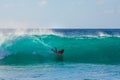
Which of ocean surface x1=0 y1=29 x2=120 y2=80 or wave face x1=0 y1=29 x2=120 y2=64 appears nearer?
ocean surface x1=0 y1=29 x2=120 y2=80

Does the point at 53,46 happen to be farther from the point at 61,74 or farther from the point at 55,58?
the point at 61,74

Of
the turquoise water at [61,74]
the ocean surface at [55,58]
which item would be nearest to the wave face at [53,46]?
the ocean surface at [55,58]

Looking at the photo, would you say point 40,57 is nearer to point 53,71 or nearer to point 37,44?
point 37,44

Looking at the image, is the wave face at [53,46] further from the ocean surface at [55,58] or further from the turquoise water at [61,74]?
the turquoise water at [61,74]

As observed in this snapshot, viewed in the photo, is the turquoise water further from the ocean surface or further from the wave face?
the wave face

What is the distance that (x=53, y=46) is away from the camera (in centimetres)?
2452

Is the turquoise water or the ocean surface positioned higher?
the ocean surface

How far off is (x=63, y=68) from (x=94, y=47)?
8383 mm

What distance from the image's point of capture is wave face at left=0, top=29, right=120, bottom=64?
2074 centimetres

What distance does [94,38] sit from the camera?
27703 millimetres

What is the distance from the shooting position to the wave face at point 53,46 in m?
20.7

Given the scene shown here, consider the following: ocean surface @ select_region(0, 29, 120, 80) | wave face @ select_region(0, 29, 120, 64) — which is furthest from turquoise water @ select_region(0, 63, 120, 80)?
wave face @ select_region(0, 29, 120, 64)

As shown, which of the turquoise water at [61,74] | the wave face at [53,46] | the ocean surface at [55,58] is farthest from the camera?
the wave face at [53,46]

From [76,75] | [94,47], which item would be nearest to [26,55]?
[94,47]
